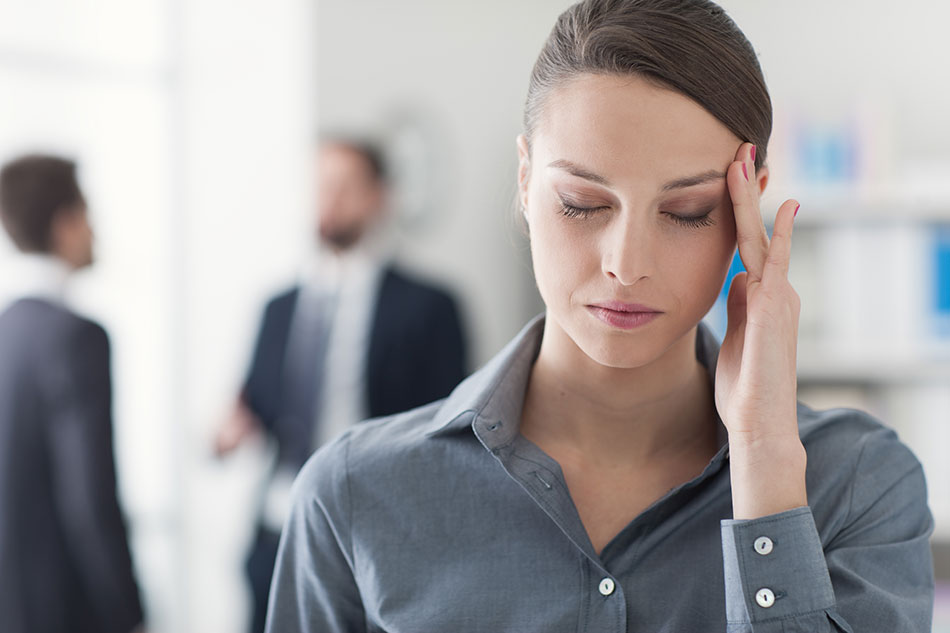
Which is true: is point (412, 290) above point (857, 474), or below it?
below

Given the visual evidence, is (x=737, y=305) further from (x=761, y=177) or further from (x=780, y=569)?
(x=780, y=569)

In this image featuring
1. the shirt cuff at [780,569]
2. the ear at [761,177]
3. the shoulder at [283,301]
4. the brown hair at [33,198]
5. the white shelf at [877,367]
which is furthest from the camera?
the white shelf at [877,367]

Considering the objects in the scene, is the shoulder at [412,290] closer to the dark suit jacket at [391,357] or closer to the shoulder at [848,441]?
the dark suit jacket at [391,357]

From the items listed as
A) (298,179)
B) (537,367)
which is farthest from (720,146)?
(298,179)

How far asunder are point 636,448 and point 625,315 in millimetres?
190

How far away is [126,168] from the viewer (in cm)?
373

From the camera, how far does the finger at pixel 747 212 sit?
1.05m

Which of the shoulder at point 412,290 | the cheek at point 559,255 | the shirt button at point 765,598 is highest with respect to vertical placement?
the cheek at point 559,255

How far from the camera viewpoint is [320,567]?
115cm

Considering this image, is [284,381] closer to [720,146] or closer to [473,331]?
[473,331]

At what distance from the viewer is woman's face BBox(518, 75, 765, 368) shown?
102cm

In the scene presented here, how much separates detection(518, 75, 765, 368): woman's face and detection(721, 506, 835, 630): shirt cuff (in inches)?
7.9

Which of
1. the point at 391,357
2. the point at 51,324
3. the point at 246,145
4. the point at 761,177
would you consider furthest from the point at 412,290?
the point at 761,177

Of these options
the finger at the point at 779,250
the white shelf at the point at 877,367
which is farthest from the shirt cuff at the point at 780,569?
the white shelf at the point at 877,367
